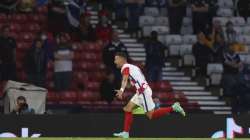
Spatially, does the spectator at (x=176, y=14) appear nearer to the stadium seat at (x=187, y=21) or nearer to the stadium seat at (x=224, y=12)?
the stadium seat at (x=187, y=21)

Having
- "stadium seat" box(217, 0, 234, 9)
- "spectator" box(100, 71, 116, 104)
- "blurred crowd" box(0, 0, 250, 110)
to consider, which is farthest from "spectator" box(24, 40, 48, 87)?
"stadium seat" box(217, 0, 234, 9)

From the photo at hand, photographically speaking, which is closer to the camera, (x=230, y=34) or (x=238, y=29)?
(x=230, y=34)

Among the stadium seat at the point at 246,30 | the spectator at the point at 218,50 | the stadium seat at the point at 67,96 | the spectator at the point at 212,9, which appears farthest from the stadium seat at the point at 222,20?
the stadium seat at the point at 67,96

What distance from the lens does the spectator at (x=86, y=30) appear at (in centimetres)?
2378

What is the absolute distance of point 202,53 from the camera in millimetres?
24484

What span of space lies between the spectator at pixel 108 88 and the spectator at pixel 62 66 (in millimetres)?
900

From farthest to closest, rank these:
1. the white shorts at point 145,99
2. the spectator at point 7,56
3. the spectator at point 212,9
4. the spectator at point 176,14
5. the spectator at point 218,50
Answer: the spectator at point 212,9
the spectator at point 176,14
the spectator at point 218,50
the spectator at point 7,56
the white shorts at point 145,99

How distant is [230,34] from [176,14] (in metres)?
1.67

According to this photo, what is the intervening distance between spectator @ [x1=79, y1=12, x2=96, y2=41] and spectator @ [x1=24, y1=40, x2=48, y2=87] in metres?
1.81

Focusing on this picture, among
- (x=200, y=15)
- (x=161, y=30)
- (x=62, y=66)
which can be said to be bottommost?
(x=62, y=66)

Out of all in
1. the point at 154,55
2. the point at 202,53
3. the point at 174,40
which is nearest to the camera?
the point at 154,55

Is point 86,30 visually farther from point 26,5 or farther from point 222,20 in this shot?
point 222,20

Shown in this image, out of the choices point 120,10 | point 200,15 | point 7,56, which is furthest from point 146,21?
point 7,56

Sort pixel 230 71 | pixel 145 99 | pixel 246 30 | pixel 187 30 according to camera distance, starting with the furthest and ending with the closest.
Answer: pixel 246 30, pixel 187 30, pixel 230 71, pixel 145 99
